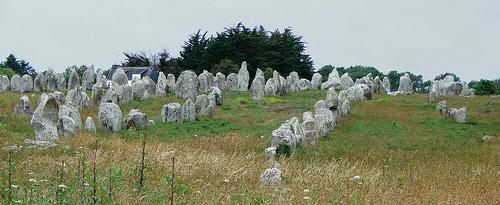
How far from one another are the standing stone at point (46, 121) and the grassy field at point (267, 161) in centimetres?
54

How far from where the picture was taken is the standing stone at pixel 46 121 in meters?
19.0

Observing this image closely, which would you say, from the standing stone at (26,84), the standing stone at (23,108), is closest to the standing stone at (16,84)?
the standing stone at (26,84)

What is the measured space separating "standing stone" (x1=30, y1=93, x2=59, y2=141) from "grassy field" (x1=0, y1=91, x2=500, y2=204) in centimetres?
54

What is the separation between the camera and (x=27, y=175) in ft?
32.7

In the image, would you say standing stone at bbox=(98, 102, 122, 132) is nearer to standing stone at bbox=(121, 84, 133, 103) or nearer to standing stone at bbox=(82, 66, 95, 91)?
standing stone at bbox=(121, 84, 133, 103)

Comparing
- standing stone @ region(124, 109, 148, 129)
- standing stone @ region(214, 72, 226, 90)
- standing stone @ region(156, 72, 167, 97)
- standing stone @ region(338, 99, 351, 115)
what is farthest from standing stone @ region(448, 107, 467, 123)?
standing stone @ region(214, 72, 226, 90)

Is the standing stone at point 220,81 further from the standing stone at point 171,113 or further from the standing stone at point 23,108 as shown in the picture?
the standing stone at point 23,108

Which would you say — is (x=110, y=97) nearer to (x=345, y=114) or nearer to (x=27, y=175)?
(x=345, y=114)

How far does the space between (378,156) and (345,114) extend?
12.6m

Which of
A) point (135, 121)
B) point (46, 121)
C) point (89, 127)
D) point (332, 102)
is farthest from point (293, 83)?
point (46, 121)

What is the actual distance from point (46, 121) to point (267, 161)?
792 cm

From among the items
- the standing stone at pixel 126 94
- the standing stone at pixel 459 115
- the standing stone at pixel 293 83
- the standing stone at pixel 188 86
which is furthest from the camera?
the standing stone at pixel 293 83

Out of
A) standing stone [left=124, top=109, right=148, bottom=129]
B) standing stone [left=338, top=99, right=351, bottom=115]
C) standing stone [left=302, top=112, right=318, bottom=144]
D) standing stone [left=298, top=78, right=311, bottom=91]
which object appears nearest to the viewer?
standing stone [left=302, top=112, right=318, bottom=144]

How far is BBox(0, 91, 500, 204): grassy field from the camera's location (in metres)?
8.31
